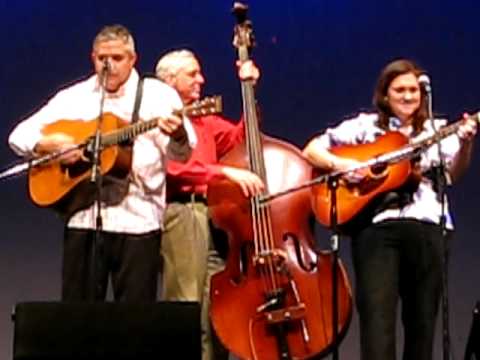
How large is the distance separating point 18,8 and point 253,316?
2.27m

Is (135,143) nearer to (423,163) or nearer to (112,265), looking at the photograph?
(112,265)

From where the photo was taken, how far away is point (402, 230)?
170 inches

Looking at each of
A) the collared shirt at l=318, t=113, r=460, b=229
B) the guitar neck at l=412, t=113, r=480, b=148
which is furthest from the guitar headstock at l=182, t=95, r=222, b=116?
the guitar neck at l=412, t=113, r=480, b=148

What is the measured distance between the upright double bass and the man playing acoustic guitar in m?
0.26

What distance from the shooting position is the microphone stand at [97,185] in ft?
14.0

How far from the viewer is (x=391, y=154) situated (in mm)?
4152

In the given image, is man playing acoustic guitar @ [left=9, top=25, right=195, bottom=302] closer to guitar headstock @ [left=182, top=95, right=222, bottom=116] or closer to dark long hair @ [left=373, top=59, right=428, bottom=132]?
guitar headstock @ [left=182, top=95, right=222, bottom=116]

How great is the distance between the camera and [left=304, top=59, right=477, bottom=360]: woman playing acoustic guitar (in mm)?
4301

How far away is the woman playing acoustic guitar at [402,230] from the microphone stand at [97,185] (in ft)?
2.71

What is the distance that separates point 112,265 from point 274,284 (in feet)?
2.01

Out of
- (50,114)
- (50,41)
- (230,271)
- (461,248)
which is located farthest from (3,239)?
(461,248)

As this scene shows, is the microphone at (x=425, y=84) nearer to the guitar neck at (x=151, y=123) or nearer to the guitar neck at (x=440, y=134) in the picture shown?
the guitar neck at (x=440, y=134)

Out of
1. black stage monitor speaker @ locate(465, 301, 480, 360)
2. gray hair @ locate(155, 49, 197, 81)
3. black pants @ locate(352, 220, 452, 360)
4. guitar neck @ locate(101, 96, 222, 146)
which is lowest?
black stage monitor speaker @ locate(465, 301, 480, 360)

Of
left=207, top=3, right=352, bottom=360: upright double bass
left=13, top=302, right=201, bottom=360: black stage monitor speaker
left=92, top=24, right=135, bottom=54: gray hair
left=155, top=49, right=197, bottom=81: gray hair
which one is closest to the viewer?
left=13, top=302, right=201, bottom=360: black stage monitor speaker
